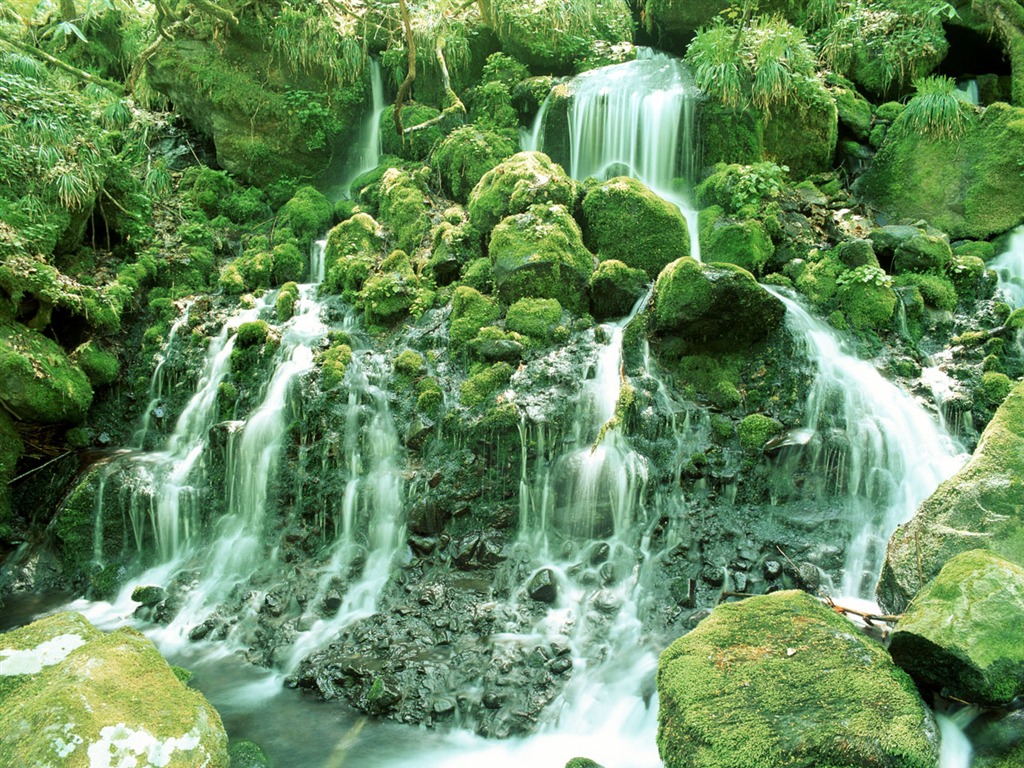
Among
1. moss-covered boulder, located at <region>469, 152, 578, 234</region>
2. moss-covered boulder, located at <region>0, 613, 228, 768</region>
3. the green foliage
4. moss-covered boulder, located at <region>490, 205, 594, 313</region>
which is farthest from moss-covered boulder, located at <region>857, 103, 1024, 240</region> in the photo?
moss-covered boulder, located at <region>0, 613, 228, 768</region>

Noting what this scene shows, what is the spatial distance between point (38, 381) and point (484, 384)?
549 centimetres

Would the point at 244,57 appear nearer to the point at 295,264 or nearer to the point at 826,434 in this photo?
the point at 295,264

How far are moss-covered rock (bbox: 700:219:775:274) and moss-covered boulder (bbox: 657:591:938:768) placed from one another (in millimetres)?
5659

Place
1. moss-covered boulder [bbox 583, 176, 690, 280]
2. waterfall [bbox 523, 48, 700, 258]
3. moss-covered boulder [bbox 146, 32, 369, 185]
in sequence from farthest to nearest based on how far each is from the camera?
moss-covered boulder [bbox 146, 32, 369, 185]
waterfall [bbox 523, 48, 700, 258]
moss-covered boulder [bbox 583, 176, 690, 280]

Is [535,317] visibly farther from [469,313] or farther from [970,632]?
[970,632]

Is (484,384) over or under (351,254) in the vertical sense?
under

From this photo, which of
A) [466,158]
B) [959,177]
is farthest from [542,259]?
[959,177]

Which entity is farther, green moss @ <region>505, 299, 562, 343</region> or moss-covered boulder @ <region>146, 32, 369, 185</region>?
moss-covered boulder @ <region>146, 32, 369, 185</region>

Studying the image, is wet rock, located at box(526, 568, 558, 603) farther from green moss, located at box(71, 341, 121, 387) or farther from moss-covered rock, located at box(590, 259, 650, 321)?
green moss, located at box(71, 341, 121, 387)

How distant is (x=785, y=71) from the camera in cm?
1065

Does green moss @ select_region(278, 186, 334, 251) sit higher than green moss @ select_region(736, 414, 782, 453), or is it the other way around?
green moss @ select_region(278, 186, 334, 251)

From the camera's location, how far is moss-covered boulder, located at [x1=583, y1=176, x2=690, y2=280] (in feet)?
29.8

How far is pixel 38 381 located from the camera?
26.6 ft

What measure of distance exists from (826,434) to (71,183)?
1034cm
